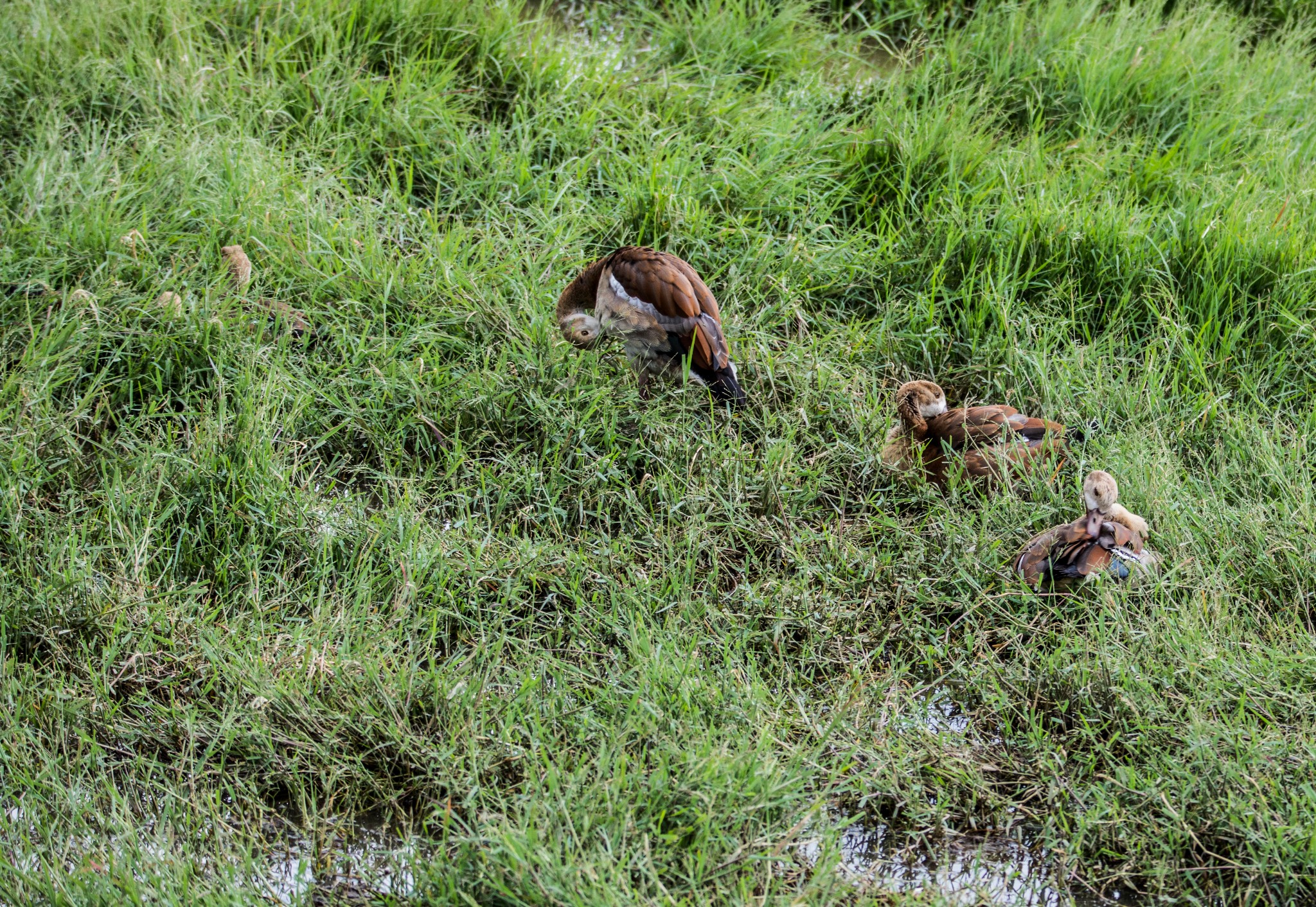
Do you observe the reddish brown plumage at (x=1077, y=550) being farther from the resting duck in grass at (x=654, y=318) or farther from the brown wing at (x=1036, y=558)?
the resting duck in grass at (x=654, y=318)

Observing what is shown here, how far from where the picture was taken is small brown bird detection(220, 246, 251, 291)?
3660 mm

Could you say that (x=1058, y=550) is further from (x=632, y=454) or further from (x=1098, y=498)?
(x=632, y=454)

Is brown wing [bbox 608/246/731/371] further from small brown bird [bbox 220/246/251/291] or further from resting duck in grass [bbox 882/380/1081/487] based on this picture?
small brown bird [bbox 220/246/251/291]

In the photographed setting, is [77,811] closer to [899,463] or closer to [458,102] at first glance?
[899,463]

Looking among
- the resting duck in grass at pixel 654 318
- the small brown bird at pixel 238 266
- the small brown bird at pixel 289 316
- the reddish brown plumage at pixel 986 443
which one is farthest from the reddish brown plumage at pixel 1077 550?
the small brown bird at pixel 238 266

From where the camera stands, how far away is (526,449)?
341 centimetres

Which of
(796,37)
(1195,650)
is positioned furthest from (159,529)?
(796,37)

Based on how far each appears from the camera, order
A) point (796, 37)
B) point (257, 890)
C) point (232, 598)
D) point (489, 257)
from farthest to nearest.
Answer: point (796, 37)
point (489, 257)
point (232, 598)
point (257, 890)

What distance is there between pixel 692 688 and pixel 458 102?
2.68 meters

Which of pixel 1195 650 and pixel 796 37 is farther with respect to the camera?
pixel 796 37

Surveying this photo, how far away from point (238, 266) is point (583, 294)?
1.12m

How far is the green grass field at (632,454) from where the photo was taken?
2572mm

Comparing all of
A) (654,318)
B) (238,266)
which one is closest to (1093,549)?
(654,318)

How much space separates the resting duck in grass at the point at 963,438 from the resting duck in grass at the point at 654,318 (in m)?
0.52
